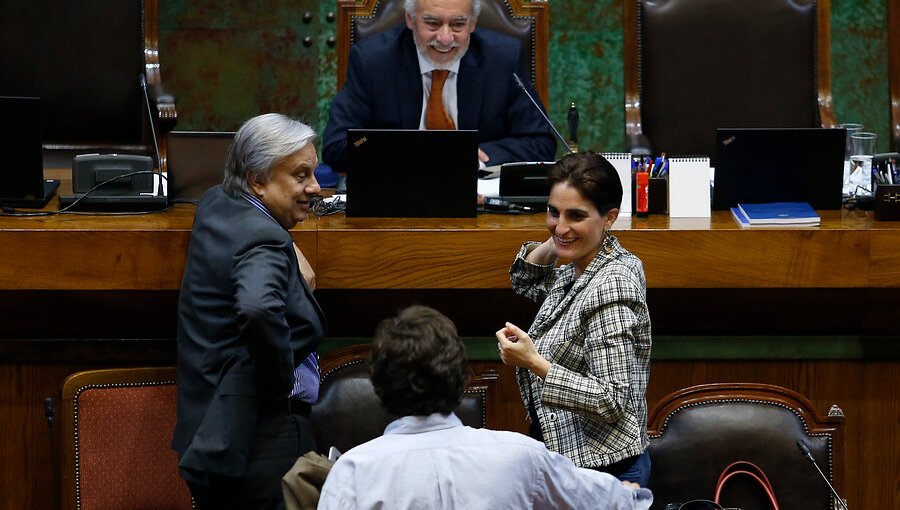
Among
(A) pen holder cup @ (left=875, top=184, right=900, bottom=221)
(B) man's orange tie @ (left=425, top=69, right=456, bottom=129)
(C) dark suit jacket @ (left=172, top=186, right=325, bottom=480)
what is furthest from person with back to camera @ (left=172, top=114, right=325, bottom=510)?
(B) man's orange tie @ (left=425, top=69, right=456, bottom=129)

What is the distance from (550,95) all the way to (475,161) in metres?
2.18

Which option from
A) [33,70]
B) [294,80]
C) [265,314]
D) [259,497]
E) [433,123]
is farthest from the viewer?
[294,80]

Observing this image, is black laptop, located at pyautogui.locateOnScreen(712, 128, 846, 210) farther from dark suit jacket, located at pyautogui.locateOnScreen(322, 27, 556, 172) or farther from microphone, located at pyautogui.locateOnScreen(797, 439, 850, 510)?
dark suit jacket, located at pyautogui.locateOnScreen(322, 27, 556, 172)

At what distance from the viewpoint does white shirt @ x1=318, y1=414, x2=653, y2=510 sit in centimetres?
188

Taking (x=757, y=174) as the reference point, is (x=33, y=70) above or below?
above

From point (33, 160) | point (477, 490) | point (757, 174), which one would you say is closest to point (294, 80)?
point (33, 160)

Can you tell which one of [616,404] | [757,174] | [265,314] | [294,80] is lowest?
[616,404]

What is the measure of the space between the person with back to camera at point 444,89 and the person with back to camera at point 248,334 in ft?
4.85

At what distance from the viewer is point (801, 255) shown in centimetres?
300

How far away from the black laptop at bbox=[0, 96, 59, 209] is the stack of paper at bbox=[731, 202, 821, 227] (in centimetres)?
167

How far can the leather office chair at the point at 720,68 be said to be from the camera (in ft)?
14.6

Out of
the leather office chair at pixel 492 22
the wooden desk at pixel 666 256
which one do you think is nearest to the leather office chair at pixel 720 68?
the leather office chair at pixel 492 22

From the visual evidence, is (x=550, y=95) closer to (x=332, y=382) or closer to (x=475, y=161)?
(x=475, y=161)

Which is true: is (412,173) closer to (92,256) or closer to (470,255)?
(470,255)
